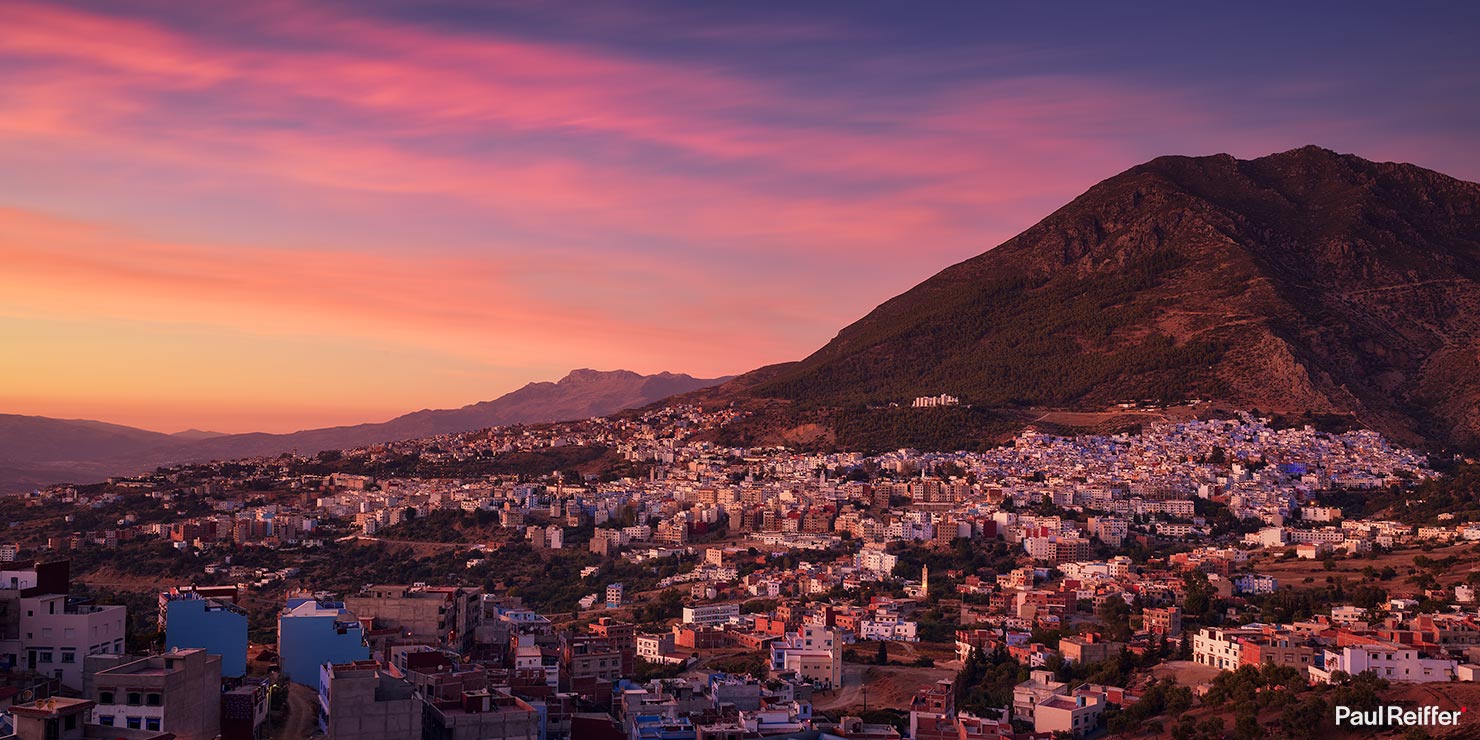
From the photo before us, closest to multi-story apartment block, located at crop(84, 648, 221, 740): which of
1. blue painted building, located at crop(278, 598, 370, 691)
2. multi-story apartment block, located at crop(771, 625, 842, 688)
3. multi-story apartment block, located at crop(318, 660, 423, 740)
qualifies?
multi-story apartment block, located at crop(318, 660, 423, 740)

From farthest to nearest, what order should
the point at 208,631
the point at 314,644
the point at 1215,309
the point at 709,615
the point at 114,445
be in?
the point at 114,445 → the point at 1215,309 → the point at 709,615 → the point at 314,644 → the point at 208,631

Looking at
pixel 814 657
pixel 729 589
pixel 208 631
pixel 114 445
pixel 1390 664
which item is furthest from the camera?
pixel 114 445

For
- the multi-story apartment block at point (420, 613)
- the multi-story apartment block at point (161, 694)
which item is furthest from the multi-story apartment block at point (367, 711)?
the multi-story apartment block at point (420, 613)

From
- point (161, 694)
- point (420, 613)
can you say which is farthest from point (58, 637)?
point (420, 613)

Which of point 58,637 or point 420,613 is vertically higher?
point 58,637

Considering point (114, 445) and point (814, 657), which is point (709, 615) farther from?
point (114, 445)

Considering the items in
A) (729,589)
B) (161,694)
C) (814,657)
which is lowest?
(814,657)
